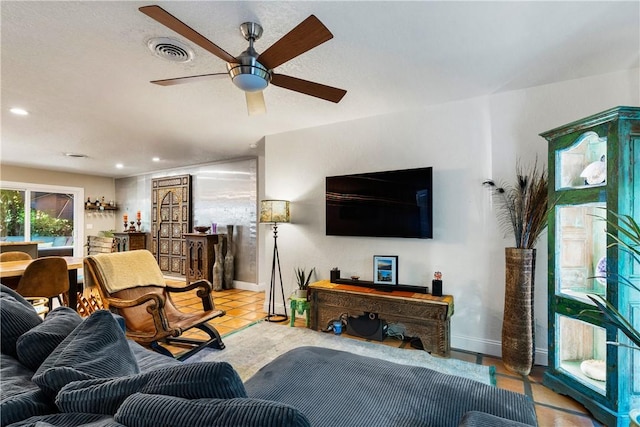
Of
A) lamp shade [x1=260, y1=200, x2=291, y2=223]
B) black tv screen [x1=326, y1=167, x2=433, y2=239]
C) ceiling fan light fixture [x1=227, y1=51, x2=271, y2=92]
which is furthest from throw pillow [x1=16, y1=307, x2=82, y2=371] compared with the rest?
black tv screen [x1=326, y1=167, x2=433, y2=239]

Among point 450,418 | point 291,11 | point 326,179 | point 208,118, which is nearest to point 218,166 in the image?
point 208,118

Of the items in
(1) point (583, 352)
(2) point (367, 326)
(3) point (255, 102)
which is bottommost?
(2) point (367, 326)

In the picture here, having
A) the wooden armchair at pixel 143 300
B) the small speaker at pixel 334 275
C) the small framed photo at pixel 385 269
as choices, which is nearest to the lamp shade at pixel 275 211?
the small speaker at pixel 334 275

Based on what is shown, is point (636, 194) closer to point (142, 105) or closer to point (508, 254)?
point (508, 254)

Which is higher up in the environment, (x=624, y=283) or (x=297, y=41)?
(x=297, y=41)

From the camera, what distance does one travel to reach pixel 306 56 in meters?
2.20

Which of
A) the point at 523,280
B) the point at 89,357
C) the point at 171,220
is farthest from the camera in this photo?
the point at 171,220

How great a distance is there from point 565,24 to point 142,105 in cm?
343

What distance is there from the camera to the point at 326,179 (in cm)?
Answer: 364

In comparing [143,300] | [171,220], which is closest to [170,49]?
[143,300]

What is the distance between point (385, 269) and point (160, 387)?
2.68 m

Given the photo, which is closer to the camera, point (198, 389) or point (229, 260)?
point (198, 389)

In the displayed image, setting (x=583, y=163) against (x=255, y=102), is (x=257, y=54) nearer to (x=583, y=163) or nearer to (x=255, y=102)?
(x=255, y=102)

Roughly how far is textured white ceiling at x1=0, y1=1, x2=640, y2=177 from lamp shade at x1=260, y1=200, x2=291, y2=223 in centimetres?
95
